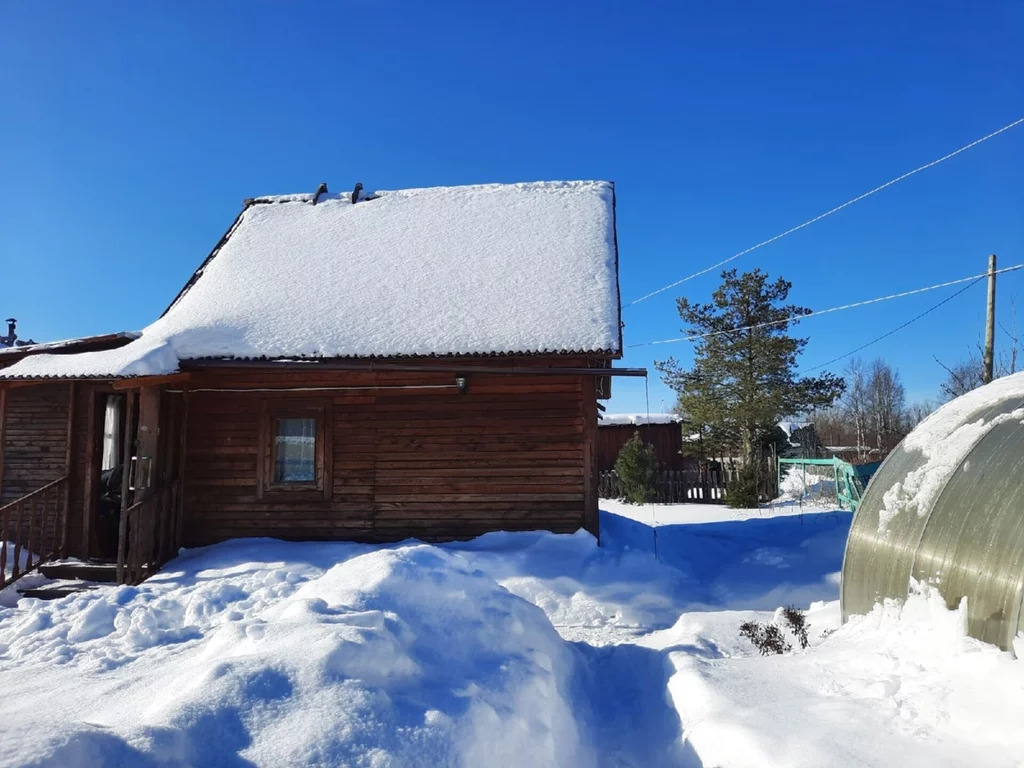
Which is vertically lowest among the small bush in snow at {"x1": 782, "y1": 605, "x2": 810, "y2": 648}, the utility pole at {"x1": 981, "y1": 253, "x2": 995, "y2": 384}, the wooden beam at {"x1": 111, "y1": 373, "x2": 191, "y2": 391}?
the small bush in snow at {"x1": 782, "y1": 605, "x2": 810, "y2": 648}

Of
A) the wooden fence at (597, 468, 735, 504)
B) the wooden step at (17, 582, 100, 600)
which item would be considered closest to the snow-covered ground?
the wooden step at (17, 582, 100, 600)

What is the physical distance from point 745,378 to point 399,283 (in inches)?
623

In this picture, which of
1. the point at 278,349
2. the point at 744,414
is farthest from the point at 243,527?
the point at 744,414

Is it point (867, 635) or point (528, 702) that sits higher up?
point (867, 635)

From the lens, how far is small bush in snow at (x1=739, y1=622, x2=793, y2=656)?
5.12 meters

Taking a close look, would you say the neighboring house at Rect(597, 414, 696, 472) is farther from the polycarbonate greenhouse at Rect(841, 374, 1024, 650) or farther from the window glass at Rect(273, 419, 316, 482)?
the polycarbonate greenhouse at Rect(841, 374, 1024, 650)

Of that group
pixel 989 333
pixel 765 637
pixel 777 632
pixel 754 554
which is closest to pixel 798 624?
pixel 777 632

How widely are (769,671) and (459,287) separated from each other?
7.93 m

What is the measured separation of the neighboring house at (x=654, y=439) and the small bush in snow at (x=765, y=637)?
19.8 m

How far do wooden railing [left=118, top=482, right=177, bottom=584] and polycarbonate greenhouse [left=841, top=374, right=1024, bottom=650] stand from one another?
316 inches

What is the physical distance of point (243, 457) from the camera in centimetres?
956

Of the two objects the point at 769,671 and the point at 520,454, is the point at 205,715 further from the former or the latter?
the point at 520,454

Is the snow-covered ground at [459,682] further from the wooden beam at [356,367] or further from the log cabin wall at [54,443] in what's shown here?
the wooden beam at [356,367]

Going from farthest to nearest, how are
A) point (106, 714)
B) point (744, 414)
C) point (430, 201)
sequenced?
point (744, 414) < point (430, 201) < point (106, 714)
